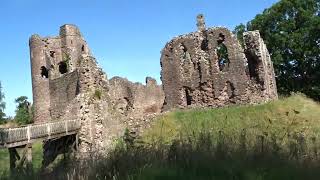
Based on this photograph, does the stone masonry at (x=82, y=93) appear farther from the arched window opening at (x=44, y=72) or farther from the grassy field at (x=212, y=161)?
the grassy field at (x=212, y=161)

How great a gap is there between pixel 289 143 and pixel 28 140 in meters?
15.0

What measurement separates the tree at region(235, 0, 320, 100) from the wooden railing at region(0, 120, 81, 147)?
21.6 m

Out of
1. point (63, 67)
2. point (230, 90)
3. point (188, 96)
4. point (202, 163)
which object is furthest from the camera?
point (63, 67)

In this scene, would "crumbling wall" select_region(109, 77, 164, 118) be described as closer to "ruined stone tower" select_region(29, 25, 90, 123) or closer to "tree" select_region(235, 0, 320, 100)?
"ruined stone tower" select_region(29, 25, 90, 123)

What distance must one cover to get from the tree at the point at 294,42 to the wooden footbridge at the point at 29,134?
21.7 meters

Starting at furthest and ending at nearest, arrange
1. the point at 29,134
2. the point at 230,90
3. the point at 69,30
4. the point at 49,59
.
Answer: the point at 69,30 < the point at 49,59 < the point at 230,90 < the point at 29,134

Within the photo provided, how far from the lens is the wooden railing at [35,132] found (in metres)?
18.8

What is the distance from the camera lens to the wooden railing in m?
18.8

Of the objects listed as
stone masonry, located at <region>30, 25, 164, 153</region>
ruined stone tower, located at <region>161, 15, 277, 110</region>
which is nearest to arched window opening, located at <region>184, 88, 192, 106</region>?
ruined stone tower, located at <region>161, 15, 277, 110</region>

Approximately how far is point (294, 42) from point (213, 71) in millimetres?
12104

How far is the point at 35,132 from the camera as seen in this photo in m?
20.4

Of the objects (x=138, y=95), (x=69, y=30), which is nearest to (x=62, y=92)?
(x=138, y=95)

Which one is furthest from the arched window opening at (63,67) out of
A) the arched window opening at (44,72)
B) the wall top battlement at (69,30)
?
the wall top battlement at (69,30)

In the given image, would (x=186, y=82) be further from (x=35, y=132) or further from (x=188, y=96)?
(x=35, y=132)
